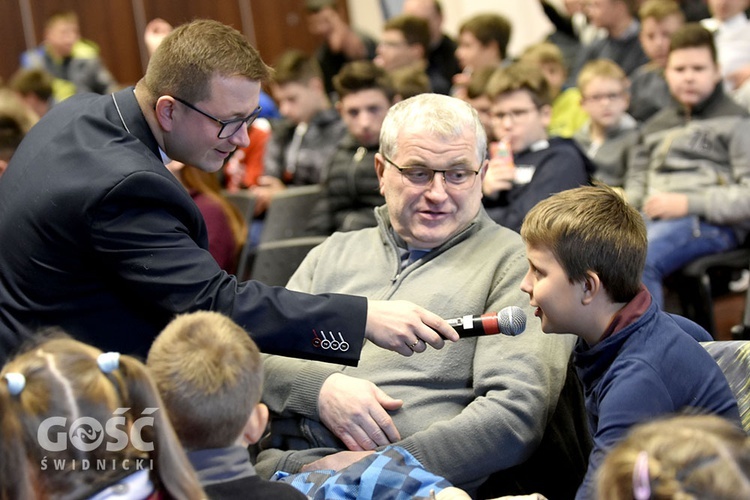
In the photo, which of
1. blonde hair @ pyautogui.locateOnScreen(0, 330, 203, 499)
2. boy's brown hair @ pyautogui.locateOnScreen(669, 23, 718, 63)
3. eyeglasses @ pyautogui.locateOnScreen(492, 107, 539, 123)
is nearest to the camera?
Result: blonde hair @ pyautogui.locateOnScreen(0, 330, 203, 499)

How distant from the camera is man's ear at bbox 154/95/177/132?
238 centimetres

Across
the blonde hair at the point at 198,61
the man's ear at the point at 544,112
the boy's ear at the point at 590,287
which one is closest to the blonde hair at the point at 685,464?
the boy's ear at the point at 590,287

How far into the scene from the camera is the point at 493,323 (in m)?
2.19

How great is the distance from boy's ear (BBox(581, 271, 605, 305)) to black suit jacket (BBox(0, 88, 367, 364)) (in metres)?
0.49

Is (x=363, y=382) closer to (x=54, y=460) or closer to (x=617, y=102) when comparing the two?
(x=54, y=460)

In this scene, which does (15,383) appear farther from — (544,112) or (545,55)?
(545,55)

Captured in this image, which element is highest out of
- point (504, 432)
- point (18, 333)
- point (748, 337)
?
point (18, 333)

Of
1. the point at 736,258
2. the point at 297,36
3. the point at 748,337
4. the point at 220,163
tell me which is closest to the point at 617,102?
the point at 736,258

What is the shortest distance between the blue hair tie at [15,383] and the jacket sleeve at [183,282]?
1.78 ft

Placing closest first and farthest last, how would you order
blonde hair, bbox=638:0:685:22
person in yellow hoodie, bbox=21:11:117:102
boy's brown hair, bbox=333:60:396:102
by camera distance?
boy's brown hair, bbox=333:60:396:102 → blonde hair, bbox=638:0:685:22 → person in yellow hoodie, bbox=21:11:117:102

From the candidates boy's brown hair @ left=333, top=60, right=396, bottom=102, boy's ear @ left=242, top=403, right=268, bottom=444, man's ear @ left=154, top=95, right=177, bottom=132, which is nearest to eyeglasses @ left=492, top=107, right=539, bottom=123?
boy's brown hair @ left=333, top=60, right=396, bottom=102

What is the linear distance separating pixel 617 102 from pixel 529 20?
160 inches

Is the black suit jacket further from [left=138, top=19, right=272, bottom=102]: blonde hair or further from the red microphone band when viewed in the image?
the red microphone band

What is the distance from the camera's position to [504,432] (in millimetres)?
2275
